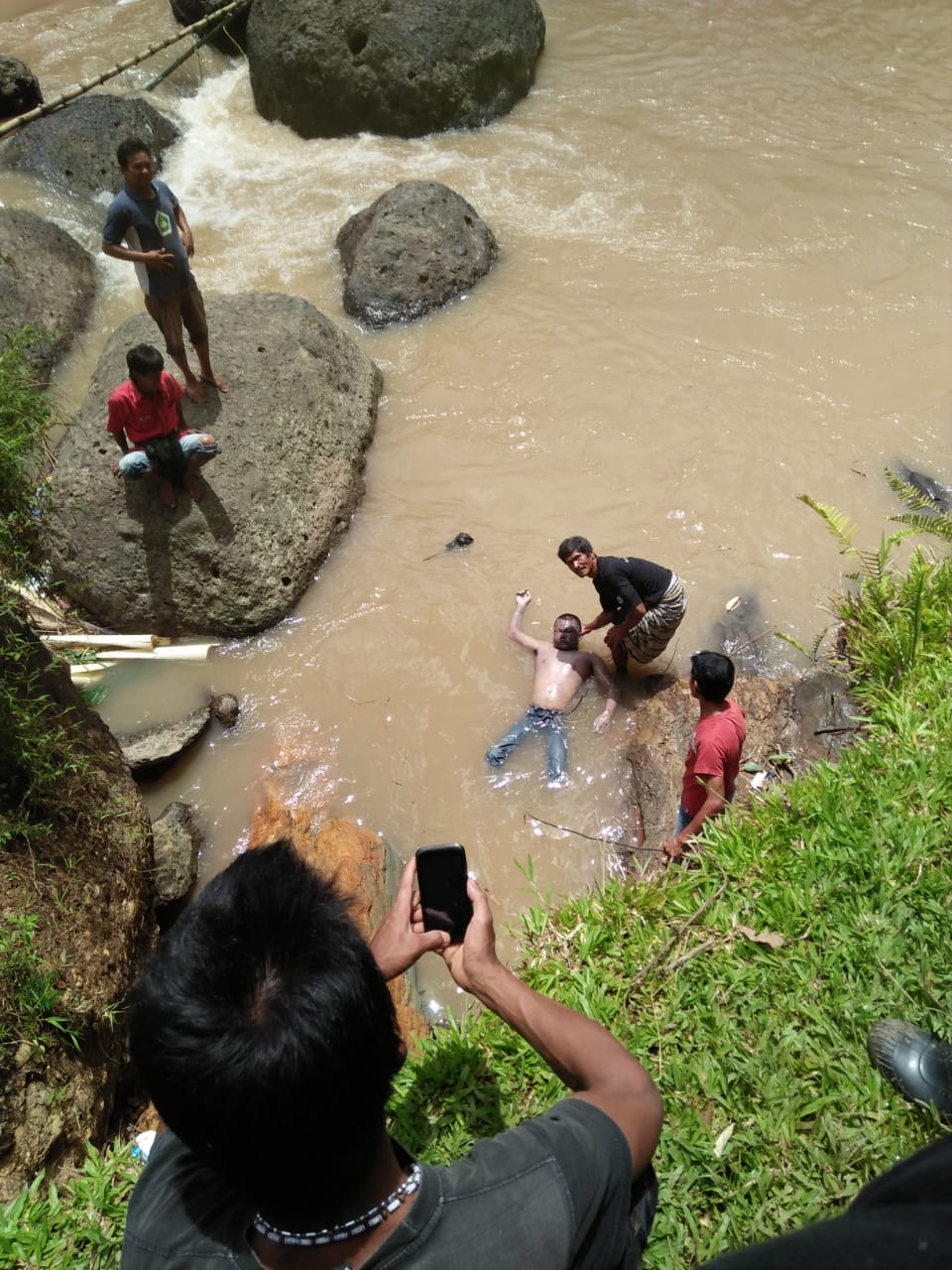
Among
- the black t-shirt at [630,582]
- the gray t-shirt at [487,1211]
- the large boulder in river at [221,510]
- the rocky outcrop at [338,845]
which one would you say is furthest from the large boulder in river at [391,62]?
the gray t-shirt at [487,1211]

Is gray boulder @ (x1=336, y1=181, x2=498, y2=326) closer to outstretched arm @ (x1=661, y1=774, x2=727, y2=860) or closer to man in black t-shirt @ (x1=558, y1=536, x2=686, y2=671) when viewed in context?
man in black t-shirt @ (x1=558, y1=536, x2=686, y2=671)

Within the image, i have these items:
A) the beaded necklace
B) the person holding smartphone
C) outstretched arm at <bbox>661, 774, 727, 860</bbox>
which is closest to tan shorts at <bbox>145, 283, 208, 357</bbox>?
outstretched arm at <bbox>661, 774, 727, 860</bbox>

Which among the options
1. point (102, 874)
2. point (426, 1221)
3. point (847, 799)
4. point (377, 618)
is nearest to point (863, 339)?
point (377, 618)

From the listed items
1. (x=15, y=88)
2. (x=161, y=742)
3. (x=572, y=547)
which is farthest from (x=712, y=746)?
(x=15, y=88)

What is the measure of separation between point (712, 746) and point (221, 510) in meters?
3.82

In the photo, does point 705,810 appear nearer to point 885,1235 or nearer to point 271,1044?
point 271,1044

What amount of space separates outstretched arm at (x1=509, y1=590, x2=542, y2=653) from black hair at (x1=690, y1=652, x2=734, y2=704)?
186 cm

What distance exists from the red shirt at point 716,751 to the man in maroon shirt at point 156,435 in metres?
3.72

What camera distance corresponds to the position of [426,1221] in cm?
150

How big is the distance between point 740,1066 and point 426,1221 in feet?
5.44

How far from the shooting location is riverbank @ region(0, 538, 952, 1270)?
2559 mm

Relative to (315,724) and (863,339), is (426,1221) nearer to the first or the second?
(315,724)

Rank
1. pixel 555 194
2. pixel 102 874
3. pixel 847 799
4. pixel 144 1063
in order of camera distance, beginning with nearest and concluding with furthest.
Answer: pixel 144 1063
pixel 847 799
pixel 102 874
pixel 555 194

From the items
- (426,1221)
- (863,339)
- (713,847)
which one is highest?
(426,1221)
